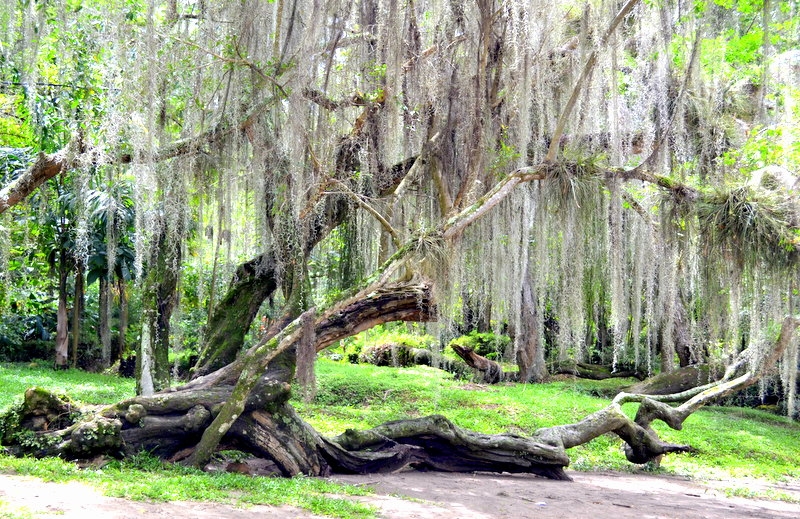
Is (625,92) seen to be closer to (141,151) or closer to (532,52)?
(532,52)

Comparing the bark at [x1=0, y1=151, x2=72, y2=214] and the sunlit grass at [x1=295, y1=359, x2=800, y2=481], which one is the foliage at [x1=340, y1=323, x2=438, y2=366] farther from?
the bark at [x1=0, y1=151, x2=72, y2=214]

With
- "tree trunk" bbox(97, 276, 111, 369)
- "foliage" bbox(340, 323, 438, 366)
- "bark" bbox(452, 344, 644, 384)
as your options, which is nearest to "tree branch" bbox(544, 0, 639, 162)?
"bark" bbox(452, 344, 644, 384)

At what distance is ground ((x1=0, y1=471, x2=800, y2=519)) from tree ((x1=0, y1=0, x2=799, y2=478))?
1.55 ft

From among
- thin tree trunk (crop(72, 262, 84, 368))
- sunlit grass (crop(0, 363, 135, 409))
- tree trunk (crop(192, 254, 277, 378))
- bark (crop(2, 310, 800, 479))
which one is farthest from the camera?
thin tree trunk (crop(72, 262, 84, 368))

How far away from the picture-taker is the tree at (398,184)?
6246 mm

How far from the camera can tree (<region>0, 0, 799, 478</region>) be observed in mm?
6246

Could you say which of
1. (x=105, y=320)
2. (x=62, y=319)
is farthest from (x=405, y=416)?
(x=62, y=319)

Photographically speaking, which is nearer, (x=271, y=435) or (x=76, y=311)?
(x=271, y=435)

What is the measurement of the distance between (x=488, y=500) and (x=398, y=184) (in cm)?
389

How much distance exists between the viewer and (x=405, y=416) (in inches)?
401

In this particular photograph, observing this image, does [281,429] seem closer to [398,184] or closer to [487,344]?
[398,184]

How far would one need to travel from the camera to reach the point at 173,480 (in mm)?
5207

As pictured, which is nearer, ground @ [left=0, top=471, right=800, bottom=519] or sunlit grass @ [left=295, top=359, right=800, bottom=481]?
ground @ [left=0, top=471, right=800, bottom=519]

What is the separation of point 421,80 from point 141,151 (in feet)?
9.22
